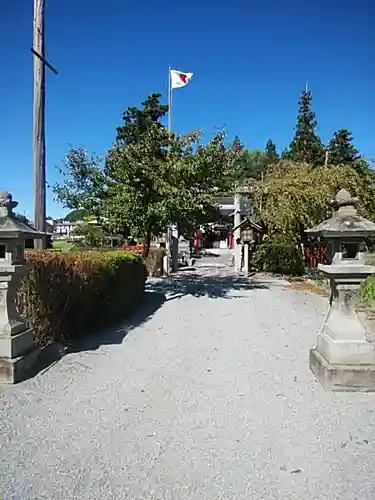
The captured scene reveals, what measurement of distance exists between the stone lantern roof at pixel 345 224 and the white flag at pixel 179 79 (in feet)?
62.3

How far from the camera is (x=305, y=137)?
147 feet

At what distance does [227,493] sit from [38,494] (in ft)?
3.86

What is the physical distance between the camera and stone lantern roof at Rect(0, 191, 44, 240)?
14.8ft

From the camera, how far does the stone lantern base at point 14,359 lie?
443 centimetres

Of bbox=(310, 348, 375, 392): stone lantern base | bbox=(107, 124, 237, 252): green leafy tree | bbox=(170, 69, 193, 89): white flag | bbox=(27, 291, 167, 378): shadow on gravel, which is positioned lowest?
bbox=(27, 291, 167, 378): shadow on gravel

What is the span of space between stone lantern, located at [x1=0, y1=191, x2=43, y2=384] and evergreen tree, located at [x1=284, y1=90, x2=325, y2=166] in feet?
130

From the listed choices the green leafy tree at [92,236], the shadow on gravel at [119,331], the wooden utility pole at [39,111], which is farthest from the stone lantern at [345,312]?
the green leafy tree at [92,236]

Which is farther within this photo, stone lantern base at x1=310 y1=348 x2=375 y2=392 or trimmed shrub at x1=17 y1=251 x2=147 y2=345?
trimmed shrub at x1=17 y1=251 x2=147 y2=345

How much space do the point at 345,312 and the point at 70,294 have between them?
3969 millimetres

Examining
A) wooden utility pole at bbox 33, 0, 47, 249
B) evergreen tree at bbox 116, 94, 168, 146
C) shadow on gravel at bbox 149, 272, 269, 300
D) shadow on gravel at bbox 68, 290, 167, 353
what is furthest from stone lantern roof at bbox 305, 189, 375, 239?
evergreen tree at bbox 116, 94, 168, 146

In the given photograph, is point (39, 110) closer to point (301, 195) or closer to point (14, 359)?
point (14, 359)

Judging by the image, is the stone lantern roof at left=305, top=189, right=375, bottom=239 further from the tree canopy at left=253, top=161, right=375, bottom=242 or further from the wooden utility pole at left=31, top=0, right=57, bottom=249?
the tree canopy at left=253, top=161, right=375, bottom=242

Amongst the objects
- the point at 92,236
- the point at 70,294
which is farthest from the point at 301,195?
the point at 92,236

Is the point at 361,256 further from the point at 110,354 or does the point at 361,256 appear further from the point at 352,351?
the point at 110,354
